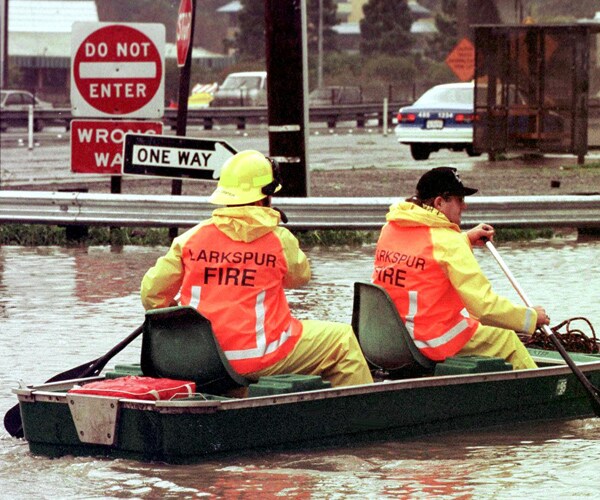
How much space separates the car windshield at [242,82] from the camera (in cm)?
5847

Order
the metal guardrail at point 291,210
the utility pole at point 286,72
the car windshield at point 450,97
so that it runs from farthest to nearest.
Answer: the car windshield at point 450,97 → the metal guardrail at point 291,210 → the utility pole at point 286,72

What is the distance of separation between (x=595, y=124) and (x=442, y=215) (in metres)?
20.9

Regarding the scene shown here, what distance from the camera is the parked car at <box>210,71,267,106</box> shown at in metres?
57.5

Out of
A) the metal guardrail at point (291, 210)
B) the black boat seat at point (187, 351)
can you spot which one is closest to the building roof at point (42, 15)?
the metal guardrail at point (291, 210)

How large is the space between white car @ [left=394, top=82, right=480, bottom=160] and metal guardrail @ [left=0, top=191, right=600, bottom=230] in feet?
49.3

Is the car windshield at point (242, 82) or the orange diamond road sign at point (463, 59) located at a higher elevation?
the orange diamond road sign at point (463, 59)

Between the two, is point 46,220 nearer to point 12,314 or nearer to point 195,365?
point 12,314

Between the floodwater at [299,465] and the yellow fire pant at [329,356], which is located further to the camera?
the yellow fire pant at [329,356]

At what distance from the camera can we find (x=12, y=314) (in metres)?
12.0

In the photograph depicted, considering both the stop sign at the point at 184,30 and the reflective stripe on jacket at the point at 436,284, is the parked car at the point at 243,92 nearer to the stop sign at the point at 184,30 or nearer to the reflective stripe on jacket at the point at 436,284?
the stop sign at the point at 184,30

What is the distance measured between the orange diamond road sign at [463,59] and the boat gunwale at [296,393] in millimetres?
36781

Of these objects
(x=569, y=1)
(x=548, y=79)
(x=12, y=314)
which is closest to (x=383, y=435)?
(x=12, y=314)

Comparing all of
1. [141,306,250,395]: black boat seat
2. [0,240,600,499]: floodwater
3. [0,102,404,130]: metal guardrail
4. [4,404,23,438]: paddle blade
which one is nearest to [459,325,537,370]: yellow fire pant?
[0,240,600,499]: floodwater

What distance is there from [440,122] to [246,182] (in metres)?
24.5
